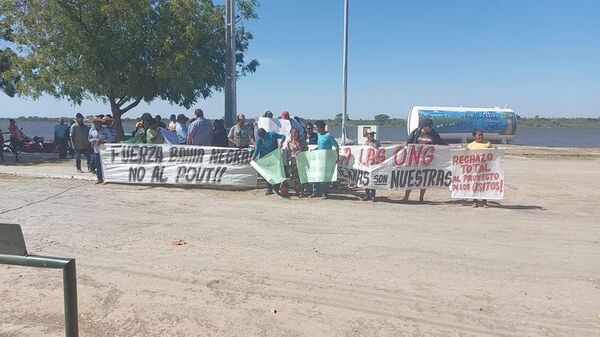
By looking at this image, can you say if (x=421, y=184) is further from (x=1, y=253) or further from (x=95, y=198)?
(x=1, y=253)

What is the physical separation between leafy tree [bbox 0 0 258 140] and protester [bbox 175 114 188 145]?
360cm

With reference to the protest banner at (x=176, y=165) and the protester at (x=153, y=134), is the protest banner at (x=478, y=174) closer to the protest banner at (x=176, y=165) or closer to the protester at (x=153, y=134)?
the protest banner at (x=176, y=165)

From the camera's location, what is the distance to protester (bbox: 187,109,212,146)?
519 inches

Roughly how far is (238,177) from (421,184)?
458 centimetres

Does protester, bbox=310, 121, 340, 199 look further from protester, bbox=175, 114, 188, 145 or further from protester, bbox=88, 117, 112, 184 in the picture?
protester, bbox=88, 117, 112, 184

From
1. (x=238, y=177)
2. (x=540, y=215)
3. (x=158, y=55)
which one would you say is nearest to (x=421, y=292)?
(x=540, y=215)

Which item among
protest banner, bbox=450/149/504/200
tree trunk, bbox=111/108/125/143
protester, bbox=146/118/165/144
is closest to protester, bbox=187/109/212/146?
protester, bbox=146/118/165/144

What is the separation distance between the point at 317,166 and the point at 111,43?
33.2 ft

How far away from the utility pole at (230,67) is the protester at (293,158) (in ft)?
12.1

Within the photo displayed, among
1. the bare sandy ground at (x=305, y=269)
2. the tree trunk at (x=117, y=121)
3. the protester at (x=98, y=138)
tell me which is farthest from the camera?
the tree trunk at (x=117, y=121)

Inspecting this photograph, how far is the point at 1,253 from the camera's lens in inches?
112

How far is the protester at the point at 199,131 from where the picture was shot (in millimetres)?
13172

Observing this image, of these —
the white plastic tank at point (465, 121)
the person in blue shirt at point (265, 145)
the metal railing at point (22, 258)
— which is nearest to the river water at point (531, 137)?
the white plastic tank at point (465, 121)

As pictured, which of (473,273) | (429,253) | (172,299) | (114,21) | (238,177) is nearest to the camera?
(172,299)
